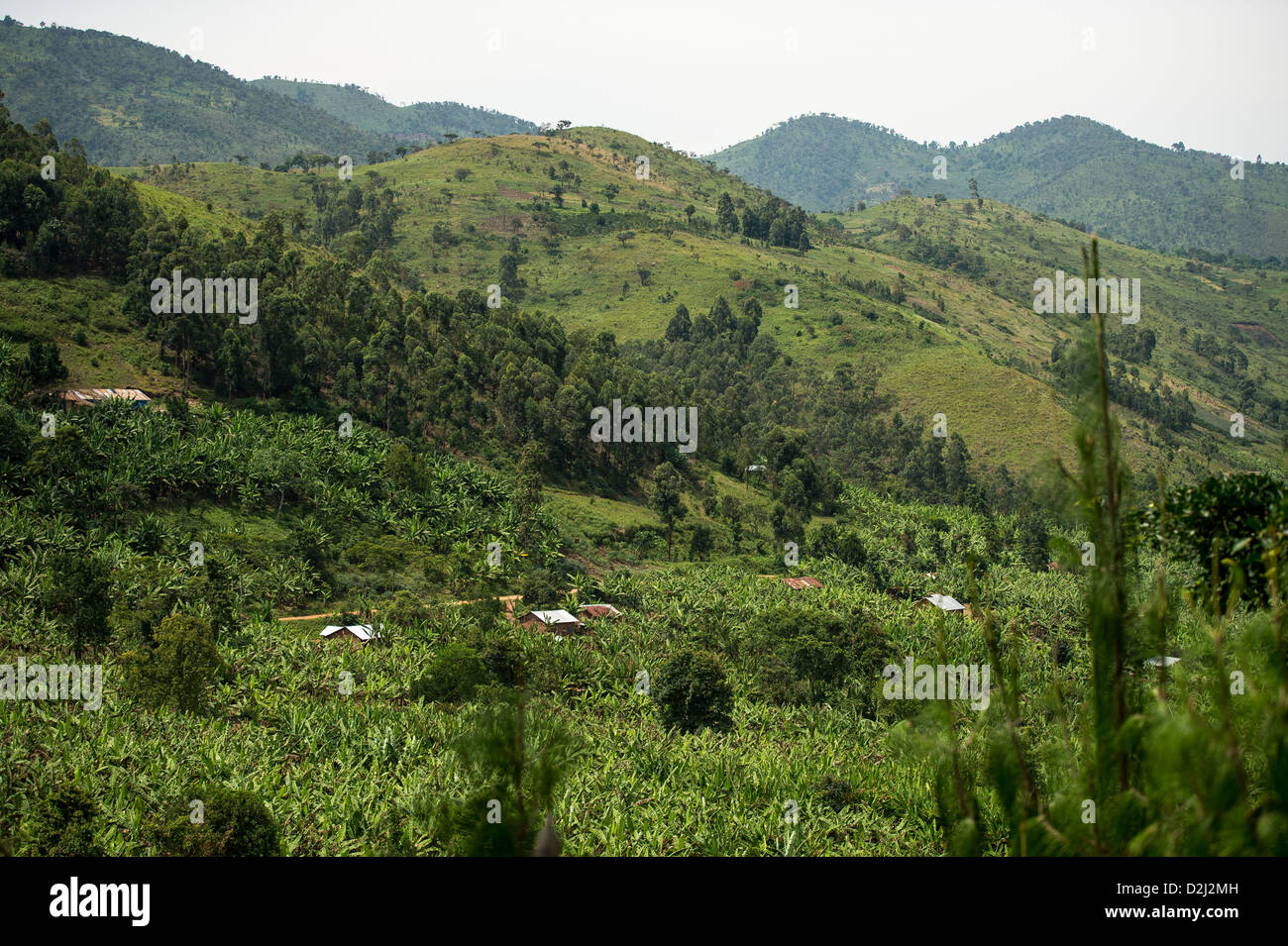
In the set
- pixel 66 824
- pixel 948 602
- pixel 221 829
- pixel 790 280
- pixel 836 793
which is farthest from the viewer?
pixel 790 280

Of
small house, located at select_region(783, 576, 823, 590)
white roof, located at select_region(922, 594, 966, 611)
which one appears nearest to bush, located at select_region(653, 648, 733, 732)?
small house, located at select_region(783, 576, 823, 590)

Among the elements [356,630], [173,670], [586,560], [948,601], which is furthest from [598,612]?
[173,670]

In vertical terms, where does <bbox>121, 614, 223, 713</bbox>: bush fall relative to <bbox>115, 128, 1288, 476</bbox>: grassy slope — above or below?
below

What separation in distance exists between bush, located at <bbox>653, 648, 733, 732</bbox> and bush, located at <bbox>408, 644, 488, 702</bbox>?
5.35 metres

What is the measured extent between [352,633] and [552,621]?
7.71 m

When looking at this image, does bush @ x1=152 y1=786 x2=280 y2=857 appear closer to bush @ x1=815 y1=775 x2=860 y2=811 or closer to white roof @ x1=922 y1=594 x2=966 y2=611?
bush @ x1=815 y1=775 x2=860 y2=811

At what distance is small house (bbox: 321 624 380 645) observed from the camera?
31.6 meters

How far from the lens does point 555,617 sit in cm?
3722

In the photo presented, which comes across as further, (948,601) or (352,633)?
(948,601)

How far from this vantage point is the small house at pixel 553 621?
36219 millimetres

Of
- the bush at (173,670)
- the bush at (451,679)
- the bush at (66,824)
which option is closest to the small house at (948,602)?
the bush at (451,679)

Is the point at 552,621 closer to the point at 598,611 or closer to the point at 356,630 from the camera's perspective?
the point at 598,611
